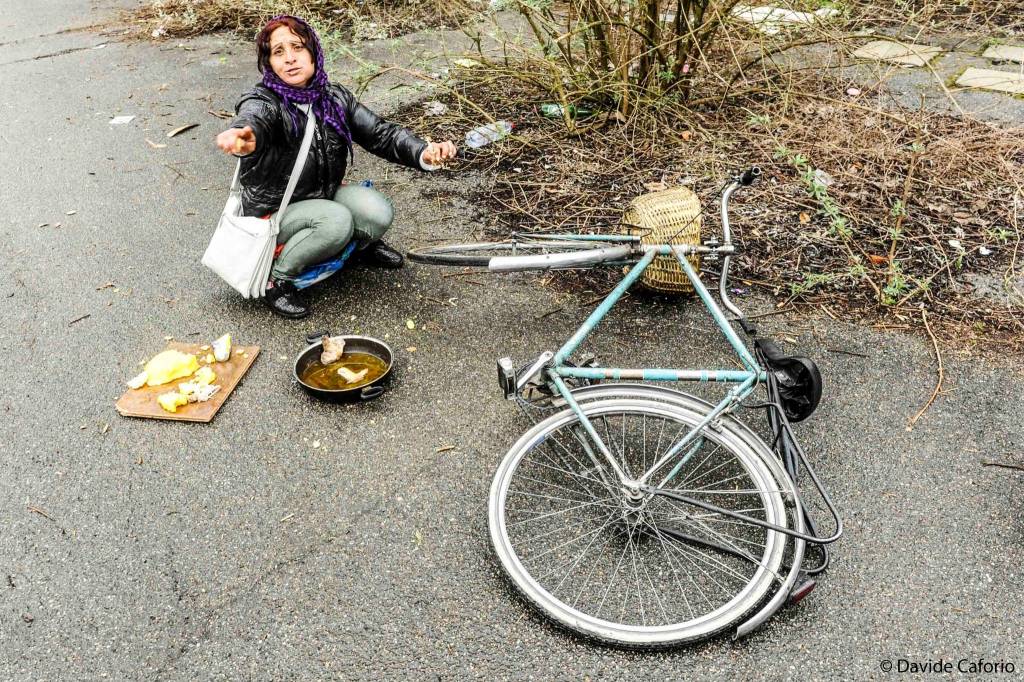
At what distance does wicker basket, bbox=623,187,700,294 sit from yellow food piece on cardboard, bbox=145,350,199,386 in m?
2.18

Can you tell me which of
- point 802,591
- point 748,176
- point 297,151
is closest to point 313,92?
point 297,151

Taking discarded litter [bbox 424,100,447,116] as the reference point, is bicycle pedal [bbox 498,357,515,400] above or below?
above

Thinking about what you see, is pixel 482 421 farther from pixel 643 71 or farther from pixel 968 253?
pixel 643 71

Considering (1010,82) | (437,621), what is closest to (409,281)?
(437,621)

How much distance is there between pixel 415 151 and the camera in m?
3.50

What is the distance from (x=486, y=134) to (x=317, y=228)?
2111 millimetres

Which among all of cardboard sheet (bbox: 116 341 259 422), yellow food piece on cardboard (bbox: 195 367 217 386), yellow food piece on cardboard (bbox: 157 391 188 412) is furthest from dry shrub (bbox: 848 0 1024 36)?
yellow food piece on cardboard (bbox: 157 391 188 412)

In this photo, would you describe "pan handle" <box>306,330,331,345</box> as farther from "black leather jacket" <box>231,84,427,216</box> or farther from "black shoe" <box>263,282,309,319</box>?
"black leather jacket" <box>231,84,427,216</box>

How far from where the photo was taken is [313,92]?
10.8ft

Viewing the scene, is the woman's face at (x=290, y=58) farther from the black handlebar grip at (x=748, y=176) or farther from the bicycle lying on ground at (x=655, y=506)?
the black handlebar grip at (x=748, y=176)

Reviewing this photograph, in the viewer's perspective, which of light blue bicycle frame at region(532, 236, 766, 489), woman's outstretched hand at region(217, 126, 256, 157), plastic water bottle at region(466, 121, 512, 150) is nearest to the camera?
light blue bicycle frame at region(532, 236, 766, 489)

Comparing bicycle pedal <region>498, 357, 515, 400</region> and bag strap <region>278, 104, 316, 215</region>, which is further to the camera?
bag strap <region>278, 104, 316, 215</region>

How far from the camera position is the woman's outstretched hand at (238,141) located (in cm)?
292

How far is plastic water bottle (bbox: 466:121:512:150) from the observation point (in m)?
4.94
